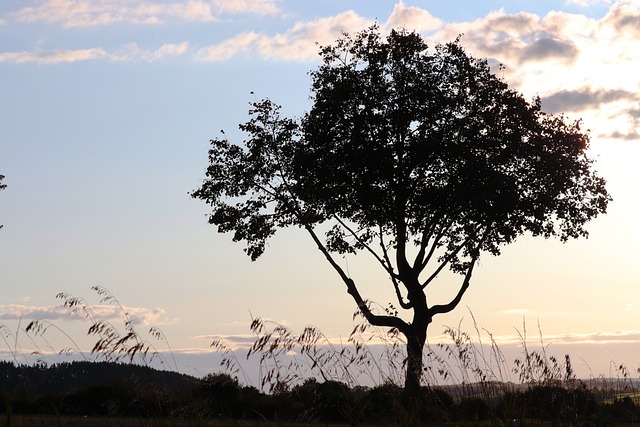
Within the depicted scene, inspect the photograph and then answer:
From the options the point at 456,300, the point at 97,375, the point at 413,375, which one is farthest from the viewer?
the point at 456,300

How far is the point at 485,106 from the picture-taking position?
99.2 ft

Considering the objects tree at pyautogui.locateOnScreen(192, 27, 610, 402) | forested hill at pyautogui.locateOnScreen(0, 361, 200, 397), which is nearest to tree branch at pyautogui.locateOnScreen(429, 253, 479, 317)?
tree at pyautogui.locateOnScreen(192, 27, 610, 402)

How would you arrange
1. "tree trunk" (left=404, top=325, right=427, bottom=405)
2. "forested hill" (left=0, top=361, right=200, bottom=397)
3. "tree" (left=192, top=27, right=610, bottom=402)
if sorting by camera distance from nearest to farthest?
"forested hill" (left=0, top=361, right=200, bottom=397)
"tree trunk" (left=404, top=325, right=427, bottom=405)
"tree" (left=192, top=27, right=610, bottom=402)

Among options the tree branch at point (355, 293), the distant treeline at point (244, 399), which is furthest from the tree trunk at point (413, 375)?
the tree branch at point (355, 293)

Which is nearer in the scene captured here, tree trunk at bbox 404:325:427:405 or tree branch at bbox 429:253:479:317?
tree trunk at bbox 404:325:427:405

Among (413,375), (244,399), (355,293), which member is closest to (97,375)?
(413,375)

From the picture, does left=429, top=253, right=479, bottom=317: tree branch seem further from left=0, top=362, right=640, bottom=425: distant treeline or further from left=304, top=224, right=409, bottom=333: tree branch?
left=0, top=362, right=640, bottom=425: distant treeline

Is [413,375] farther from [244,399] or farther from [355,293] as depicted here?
[355,293]

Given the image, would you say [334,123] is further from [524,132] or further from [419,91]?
[524,132]

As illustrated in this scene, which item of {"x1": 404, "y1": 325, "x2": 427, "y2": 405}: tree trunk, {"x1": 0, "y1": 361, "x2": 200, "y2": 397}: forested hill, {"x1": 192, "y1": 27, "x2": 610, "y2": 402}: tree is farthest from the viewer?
{"x1": 192, "y1": 27, "x2": 610, "y2": 402}: tree

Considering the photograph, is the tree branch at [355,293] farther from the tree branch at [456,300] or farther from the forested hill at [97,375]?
the forested hill at [97,375]

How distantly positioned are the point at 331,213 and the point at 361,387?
18.1m

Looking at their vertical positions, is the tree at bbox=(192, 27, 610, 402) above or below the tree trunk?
above

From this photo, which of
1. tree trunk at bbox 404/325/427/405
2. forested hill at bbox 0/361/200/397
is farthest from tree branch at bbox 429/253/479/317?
forested hill at bbox 0/361/200/397
